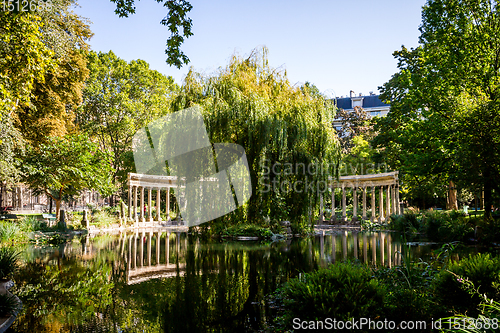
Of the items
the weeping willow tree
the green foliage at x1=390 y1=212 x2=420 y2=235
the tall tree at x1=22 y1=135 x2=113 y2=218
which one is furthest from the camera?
the green foliage at x1=390 y1=212 x2=420 y2=235

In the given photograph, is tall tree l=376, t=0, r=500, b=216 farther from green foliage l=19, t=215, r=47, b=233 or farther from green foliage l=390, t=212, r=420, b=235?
green foliage l=19, t=215, r=47, b=233

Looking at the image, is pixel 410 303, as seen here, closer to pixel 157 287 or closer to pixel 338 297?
pixel 338 297

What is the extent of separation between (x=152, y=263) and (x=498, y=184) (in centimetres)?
1675

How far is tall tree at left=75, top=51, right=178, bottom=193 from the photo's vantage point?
125 feet

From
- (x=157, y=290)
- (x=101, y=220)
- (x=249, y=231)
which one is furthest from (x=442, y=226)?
(x=101, y=220)

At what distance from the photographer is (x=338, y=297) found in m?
5.57

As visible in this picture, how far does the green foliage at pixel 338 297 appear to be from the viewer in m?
5.39

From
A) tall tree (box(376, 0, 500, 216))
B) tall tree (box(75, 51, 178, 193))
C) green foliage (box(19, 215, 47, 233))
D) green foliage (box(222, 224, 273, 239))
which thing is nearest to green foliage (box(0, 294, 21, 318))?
green foliage (box(222, 224, 273, 239))

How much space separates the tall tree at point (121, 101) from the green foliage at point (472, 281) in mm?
34828

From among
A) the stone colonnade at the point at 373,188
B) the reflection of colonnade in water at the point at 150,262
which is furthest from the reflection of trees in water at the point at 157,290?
the stone colonnade at the point at 373,188

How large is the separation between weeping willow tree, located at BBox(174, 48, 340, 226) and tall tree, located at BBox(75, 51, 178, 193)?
22.2 meters

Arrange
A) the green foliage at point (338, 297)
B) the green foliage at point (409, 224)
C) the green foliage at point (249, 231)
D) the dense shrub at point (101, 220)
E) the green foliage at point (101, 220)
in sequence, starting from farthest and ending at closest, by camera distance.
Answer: the dense shrub at point (101, 220)
the green foliage at point (101, 220)
the green foliage at point (409, 224)
the green foliage at point (249, 231)
the green foliage at point (338, 297)

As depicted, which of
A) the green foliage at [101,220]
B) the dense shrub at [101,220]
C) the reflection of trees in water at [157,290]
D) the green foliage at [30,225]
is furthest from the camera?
the dense shrub at [101,220]

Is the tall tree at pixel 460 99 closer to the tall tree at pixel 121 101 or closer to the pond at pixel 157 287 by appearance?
the pond at pixel 157 287
